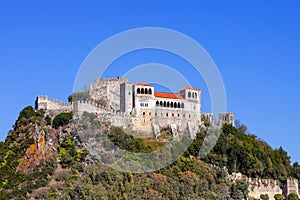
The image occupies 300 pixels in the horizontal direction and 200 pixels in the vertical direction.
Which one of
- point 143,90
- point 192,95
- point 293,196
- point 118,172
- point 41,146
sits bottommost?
point 118,172

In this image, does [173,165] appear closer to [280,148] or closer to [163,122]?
[163,122]

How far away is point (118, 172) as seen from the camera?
8731cm

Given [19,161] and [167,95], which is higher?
[167,95]

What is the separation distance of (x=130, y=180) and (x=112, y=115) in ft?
31.2

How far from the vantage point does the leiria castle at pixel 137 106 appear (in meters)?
94.3

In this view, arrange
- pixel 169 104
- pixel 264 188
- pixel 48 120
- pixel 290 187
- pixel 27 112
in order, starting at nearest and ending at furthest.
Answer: pixel 48 120, pixel 27 112, pixel 169 104, pixel 264 188, pixel 290 187

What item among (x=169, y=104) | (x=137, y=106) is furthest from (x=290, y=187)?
(x=137, y=106)

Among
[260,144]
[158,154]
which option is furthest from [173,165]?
[260,144]

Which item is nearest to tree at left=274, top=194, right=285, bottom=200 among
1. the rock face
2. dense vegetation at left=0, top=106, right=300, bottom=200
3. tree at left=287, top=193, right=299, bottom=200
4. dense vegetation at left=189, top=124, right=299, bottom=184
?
dense vegetation at left=0, top=106, right=300, bottom=200

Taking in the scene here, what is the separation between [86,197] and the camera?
3253 inches

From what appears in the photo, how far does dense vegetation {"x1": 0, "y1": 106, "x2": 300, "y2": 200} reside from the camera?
84812mm

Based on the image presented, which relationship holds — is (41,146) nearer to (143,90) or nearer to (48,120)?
(48,120)

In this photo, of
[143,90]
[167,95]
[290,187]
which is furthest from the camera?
[290,187]

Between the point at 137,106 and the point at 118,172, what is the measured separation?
9.95 metres
